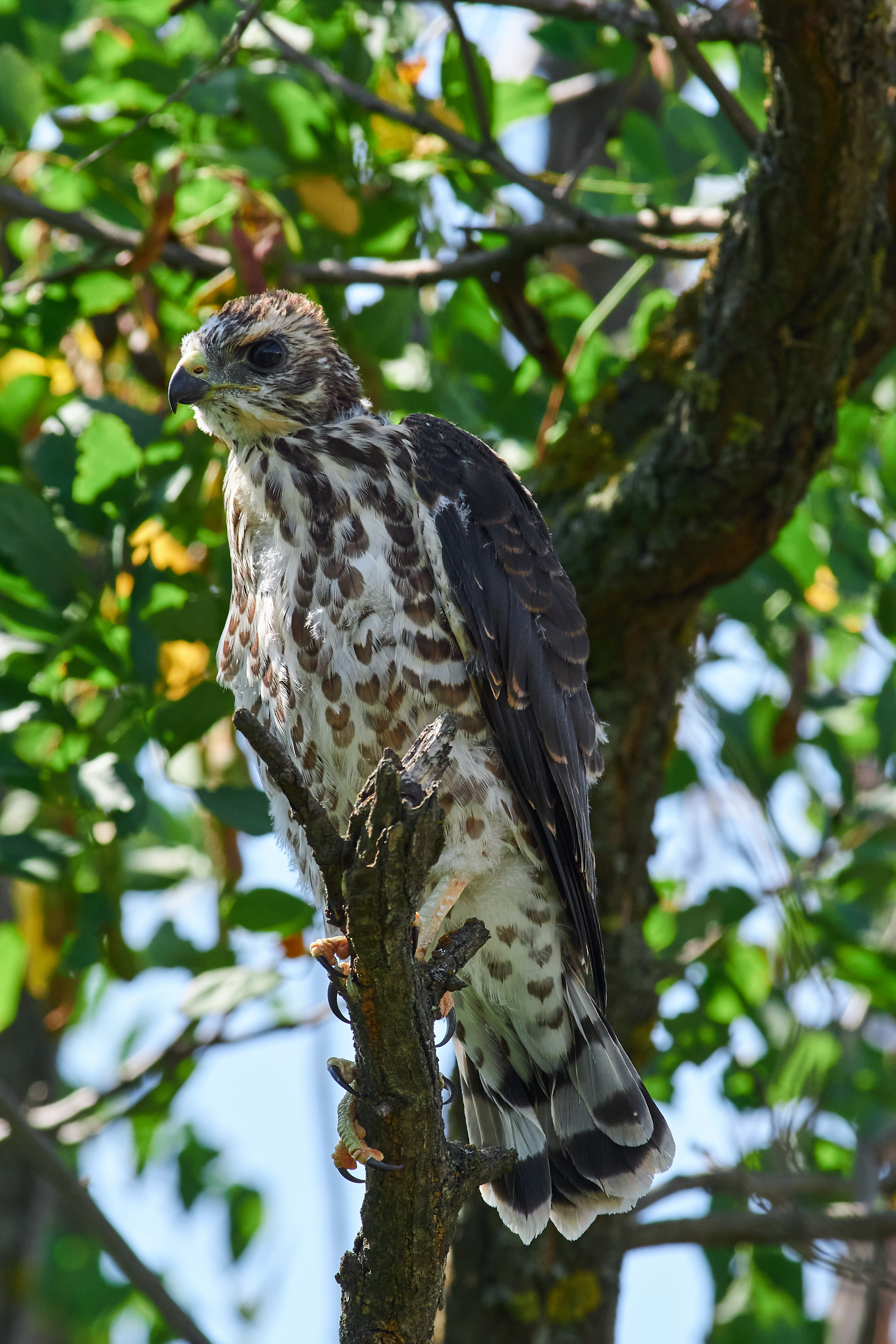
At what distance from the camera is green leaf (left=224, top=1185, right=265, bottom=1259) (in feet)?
16.6

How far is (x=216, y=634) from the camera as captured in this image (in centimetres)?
358

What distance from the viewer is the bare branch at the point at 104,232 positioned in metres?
3.93

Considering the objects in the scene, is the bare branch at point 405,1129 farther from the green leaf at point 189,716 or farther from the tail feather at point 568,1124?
the green leaf at point 189,716

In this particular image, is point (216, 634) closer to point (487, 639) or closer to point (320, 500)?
point (320, 500)

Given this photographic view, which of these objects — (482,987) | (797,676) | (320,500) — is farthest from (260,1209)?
(320,500)

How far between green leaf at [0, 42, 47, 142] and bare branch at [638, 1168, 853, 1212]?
3246 millimetres

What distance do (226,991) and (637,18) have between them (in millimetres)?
2965

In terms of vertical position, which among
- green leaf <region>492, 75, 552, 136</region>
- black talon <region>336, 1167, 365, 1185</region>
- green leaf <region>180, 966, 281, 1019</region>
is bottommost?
black talon <region>336, 1167, 365, 1185</region>

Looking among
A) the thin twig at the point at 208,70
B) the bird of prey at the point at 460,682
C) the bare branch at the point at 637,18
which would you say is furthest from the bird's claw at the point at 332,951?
the bare branch at the point at 637,18

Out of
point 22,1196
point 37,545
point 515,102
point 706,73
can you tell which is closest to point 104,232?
point 37,545

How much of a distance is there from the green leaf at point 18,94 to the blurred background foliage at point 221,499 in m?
0.01

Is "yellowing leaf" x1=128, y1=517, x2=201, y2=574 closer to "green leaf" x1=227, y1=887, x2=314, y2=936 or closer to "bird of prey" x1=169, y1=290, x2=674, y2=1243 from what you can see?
"bird of prey" x1=169, y1=290, x2=674, y2=1243

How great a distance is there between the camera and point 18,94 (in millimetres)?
3691

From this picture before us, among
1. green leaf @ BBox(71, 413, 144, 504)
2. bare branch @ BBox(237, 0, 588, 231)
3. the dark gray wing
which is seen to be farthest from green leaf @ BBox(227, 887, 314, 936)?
bare branch @ BBox(237, 0, 588, 231)
